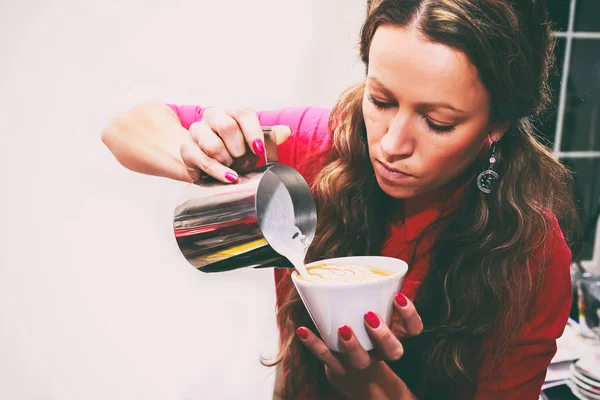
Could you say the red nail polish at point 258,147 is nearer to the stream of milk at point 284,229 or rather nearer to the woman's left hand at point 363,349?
the stream of milk at point 284,229

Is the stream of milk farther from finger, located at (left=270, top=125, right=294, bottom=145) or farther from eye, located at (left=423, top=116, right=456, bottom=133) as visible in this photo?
eye, located at (left=423, top=116, right=456, bottom=133)

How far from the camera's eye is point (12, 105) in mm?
1391

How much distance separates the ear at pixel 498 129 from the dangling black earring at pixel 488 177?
0.07m

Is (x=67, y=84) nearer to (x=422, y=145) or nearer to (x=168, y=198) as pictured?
(x=168, y=198)

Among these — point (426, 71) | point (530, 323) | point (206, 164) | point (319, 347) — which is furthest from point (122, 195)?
point (530, 323)

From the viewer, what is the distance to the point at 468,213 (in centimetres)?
107

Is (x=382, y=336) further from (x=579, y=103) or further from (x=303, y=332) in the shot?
(x=579, y=103)

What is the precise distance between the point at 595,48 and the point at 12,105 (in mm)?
2417

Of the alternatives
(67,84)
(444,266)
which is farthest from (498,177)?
(67,84)

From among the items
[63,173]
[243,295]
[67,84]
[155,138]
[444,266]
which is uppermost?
[67,84]

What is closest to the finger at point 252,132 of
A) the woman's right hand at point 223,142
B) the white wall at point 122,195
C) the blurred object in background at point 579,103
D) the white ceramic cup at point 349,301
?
the woman's right hand at point 223,142

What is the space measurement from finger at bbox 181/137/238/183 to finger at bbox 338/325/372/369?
0.29 metres

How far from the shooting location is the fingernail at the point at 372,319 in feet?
2.33

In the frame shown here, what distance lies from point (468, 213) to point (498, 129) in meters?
0.21
